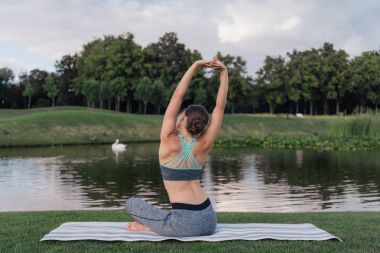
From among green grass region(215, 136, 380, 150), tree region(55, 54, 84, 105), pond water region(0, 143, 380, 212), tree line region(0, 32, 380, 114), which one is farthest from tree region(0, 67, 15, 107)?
pond water region(0, 143, 380, 212)

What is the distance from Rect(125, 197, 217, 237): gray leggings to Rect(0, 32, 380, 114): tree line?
59.2 metres

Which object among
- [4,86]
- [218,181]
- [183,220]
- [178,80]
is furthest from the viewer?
[4,86]

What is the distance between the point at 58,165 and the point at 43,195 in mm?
8379

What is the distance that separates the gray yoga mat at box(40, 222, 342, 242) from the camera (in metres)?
6.36

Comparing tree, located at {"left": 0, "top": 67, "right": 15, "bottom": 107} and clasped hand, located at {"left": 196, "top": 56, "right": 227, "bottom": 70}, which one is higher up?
tree, located at {"left": 0, "top": 67, "right": 15, "bottom": 107}

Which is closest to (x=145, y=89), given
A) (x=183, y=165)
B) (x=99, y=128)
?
(x=99, y=128)

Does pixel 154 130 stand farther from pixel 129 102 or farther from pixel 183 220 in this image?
pixel 183 220

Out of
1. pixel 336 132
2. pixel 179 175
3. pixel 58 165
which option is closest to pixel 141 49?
pixel 336 132

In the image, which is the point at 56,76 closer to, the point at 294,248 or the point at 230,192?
the point at 230,192

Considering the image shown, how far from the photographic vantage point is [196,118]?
20.7ft

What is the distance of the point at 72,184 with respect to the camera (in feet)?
60.5

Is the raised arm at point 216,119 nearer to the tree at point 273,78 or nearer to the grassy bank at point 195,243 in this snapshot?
the grassy bank at point 195,243

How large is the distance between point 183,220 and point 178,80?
221 ft

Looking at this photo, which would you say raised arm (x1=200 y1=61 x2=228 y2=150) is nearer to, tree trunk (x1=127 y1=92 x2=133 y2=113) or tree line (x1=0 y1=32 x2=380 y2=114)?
tree line (x1=0 y1=32 x2=380 y2=114)
